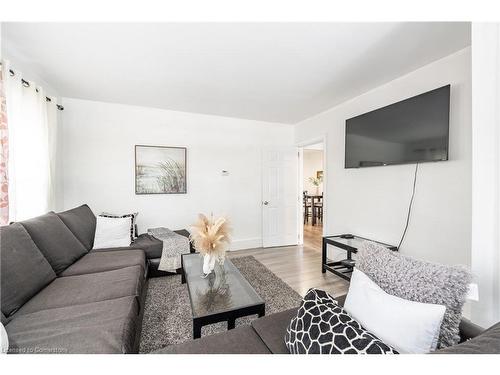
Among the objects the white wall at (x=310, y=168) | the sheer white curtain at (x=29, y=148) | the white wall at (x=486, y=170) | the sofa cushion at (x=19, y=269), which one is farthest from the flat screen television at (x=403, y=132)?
the white wall at (x=310, y=168)

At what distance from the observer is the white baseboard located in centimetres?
400

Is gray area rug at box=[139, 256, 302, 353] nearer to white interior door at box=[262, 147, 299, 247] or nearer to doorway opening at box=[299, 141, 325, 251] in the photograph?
white interior door at box=[262, 147, 299, 247]

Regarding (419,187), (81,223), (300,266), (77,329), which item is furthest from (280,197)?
(77,329)

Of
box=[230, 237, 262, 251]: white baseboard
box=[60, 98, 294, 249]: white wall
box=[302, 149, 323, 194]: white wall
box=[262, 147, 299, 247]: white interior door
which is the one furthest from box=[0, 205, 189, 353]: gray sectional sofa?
box=[302, 149, 323, 194]: white wall

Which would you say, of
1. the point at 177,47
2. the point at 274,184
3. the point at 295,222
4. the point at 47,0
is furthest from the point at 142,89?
the point at 295,222

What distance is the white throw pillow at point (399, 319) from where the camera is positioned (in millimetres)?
759

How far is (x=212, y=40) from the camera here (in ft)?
5.69

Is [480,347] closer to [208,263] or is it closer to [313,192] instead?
[208,263]

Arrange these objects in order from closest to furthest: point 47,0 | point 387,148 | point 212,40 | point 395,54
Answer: point 47,0 → point 212,40 → point 395,54 → point 387,148

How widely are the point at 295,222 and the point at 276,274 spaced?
5.60 feet

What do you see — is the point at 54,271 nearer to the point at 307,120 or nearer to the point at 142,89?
the point at 142,89

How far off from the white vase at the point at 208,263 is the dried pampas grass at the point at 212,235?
0.15ft

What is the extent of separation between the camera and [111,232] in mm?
2660

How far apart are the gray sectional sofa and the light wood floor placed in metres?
1.81
